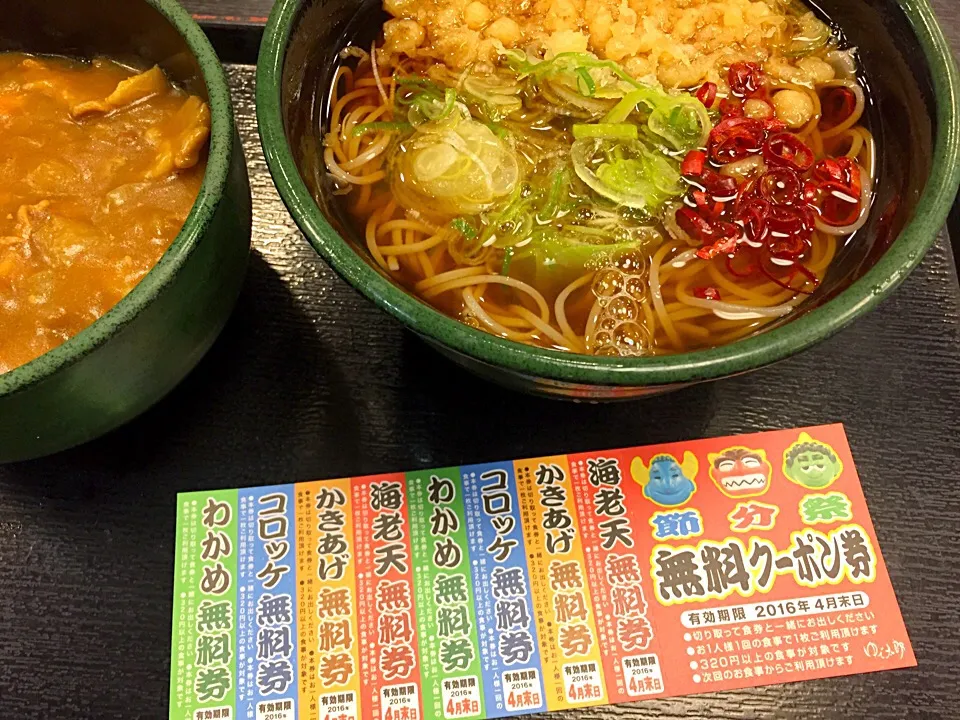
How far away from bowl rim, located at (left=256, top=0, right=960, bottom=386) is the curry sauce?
0.90ft

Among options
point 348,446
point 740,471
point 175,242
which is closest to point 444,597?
point 348,446

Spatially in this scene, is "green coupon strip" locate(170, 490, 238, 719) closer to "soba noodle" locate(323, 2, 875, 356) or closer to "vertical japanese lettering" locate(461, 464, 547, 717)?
"vertical japanese lettering" locate(461, 464, 547, 717)

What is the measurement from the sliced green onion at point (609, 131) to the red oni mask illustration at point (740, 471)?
665 mm

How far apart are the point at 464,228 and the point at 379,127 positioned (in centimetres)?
29

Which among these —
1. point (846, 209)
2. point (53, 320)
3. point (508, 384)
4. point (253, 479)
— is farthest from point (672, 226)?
point (53, 320)

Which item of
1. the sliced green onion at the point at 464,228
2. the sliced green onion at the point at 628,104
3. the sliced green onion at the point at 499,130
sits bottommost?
the sliced green onion at the point at 464,228

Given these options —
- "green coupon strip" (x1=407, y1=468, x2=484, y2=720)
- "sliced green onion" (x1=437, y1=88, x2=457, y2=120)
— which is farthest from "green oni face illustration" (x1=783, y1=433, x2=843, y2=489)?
"sliced green onion" (x1=437, y1=88, x2=457, y2=120)

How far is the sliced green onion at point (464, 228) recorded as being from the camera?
1.38 m

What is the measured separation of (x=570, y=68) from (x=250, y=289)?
0.84 m

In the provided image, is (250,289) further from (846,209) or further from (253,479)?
(846,209)

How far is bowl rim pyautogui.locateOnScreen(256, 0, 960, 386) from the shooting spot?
1.00 m

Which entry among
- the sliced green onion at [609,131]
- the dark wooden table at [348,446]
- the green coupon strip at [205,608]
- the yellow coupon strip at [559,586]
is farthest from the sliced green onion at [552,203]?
the green coupon strip at [205,608]

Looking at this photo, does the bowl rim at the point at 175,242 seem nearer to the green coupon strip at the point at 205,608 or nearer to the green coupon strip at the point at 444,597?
the green coupon strip at the point at 205,608

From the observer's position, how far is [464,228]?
54.5 inches
